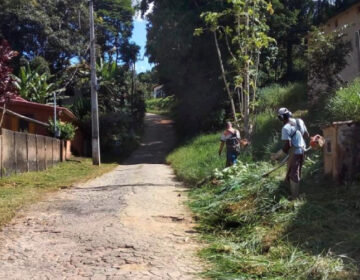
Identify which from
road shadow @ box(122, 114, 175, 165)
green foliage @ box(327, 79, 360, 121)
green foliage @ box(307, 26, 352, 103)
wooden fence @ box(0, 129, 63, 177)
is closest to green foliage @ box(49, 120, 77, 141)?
wooden fence @ box(0, 129, 63, 177)

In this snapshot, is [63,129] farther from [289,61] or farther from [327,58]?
[289,61]

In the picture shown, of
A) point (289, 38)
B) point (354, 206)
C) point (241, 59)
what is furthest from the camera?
point (289, 38)

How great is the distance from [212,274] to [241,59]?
10.8m

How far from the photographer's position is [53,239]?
7.29 meters

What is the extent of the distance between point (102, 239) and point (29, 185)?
6985 mm

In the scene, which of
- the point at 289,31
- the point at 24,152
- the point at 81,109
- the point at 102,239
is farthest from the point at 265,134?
the point at 289,31

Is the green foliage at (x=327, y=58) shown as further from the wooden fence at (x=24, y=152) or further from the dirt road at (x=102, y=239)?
the wooden fence at (x=24, y=152)

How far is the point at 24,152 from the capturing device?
1667 cm

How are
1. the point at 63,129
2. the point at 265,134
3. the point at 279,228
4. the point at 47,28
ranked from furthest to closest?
the point at 47,28, the point at 63,129, the point at 265,134, the point at 279,228

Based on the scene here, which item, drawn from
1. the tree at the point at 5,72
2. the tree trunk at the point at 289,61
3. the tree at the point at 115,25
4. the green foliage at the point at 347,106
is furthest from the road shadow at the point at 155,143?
the green foliage at the point at 347,106

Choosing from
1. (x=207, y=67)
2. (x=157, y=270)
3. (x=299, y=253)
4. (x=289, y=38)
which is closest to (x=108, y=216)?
(x=157, y=270)

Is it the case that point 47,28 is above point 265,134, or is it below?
above

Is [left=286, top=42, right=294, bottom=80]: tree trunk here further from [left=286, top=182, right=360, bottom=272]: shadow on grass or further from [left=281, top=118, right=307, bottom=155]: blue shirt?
[left=286, top=182, right=360, bottom=272]: shadow on grass

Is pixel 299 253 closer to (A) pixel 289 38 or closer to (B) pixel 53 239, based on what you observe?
(B) pixel 53 239
